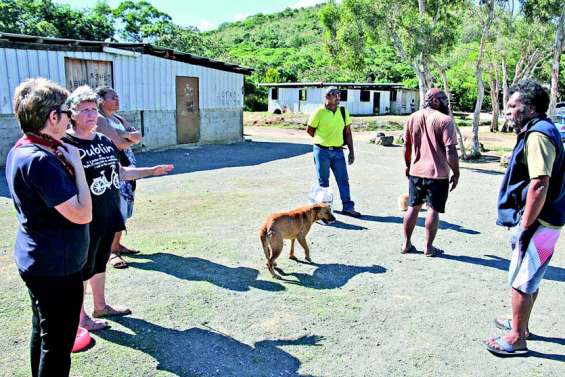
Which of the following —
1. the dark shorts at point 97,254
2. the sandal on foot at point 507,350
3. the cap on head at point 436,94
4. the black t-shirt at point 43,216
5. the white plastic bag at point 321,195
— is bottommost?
the sandal on foot at point 507,350

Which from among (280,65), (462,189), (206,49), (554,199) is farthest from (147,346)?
(280,65)

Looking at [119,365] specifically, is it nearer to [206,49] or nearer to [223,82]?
[223,82]

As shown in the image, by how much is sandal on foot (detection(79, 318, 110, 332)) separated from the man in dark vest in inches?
116

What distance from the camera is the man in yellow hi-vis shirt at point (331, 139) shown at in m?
7.37

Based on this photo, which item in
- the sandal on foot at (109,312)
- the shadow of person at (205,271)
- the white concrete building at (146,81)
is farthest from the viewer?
the white concrete building at (146,81)

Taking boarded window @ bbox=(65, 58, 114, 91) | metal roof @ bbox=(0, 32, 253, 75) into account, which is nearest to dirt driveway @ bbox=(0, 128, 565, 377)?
metal roof @ bbox=(0, 32, 253, 75)

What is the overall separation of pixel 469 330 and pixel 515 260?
0.82m

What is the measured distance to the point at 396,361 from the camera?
11.7ft

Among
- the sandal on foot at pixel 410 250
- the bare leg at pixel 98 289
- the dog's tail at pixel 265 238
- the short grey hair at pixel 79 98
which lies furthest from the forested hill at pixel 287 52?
the short grey hair at pixel 79 98

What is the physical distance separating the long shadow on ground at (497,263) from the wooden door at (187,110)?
12654mm

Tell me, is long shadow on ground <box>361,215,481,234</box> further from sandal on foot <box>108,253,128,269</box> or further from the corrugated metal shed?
the corrugated metal shed

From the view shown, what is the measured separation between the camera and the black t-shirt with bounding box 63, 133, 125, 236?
Result: 3.42 m

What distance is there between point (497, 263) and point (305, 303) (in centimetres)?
251

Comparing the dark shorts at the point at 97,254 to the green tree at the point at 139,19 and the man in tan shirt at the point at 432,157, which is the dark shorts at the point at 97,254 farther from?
the green tree at the point at 139,19
